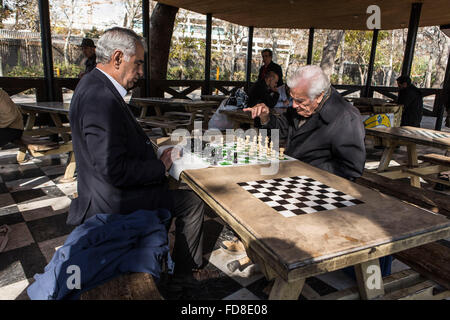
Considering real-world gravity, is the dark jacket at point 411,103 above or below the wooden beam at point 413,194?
above

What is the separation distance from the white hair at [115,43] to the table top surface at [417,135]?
3.29 m

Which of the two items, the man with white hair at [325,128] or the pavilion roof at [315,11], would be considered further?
the pavilion roof at [315,11]

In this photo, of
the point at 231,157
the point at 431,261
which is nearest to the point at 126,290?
the point at 231,157

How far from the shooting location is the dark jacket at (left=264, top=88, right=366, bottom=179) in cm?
229

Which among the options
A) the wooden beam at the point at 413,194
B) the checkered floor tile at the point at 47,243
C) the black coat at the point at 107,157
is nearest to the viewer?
the black coat at the point at 107,157

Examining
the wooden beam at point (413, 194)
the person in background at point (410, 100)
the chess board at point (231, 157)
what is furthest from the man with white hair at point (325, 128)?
the person in background at point (410, 100)

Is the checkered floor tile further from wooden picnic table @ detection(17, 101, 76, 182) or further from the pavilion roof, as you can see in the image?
the pavilion roof

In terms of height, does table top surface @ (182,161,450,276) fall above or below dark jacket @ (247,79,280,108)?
below

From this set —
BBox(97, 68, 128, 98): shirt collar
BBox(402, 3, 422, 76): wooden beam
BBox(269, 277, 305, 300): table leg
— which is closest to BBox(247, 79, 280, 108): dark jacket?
BBox(97, 68, 128, 98): shirt collar

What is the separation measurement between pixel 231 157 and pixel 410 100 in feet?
20.9

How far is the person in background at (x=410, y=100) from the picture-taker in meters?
7.05

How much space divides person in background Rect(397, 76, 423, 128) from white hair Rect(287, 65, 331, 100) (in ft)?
19.2

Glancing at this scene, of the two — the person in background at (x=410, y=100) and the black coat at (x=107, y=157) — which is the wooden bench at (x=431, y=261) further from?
the person in background at (x=410, y=100)

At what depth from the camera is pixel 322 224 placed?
4.44ft
